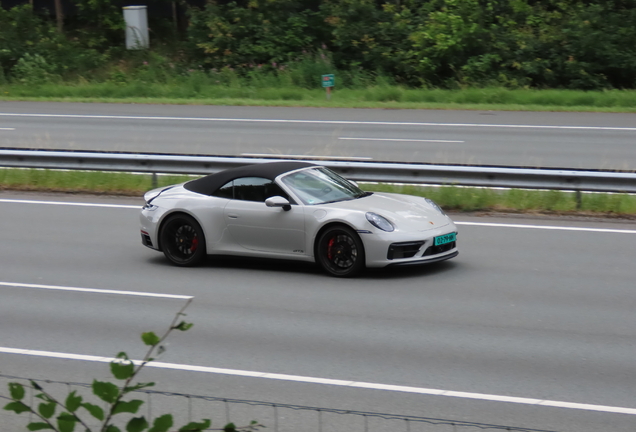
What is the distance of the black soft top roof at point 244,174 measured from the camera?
10156mm

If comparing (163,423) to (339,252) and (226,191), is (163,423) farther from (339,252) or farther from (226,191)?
(226,191)

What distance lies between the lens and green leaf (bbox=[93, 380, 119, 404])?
2822 millimetres

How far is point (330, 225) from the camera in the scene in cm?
957

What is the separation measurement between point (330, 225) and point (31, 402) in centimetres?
431

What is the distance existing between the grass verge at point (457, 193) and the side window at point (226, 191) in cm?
430

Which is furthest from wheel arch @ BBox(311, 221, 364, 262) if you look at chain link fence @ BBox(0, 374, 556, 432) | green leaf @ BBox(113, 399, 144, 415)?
green leaf @ BBox(113, 399, 144, 415)

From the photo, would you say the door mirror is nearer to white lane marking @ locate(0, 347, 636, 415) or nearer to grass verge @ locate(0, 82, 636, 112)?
white lane marking @ locate(0, 347, 636, 415)

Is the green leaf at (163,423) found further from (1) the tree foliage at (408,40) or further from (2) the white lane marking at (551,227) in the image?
(1) the tree foliage at (408,40)

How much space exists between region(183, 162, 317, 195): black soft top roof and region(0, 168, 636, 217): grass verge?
148 inches

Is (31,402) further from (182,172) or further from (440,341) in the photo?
(182,172)

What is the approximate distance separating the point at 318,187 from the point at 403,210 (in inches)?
41.0

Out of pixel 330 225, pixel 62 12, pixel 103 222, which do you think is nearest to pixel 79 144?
pixel 103 222

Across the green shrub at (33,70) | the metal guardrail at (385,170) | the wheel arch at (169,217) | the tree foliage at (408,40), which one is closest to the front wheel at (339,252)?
the wheel arch at (169,217)

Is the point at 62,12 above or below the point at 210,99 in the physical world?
above
